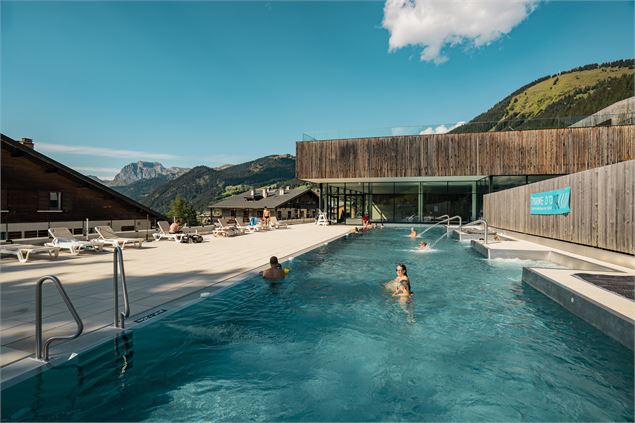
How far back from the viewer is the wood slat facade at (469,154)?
2092cm

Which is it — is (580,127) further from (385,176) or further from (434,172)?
(385,176)

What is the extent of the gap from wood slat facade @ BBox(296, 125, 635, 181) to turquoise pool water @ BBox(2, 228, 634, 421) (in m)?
19.3

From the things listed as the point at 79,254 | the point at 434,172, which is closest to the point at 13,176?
the point at 79,254

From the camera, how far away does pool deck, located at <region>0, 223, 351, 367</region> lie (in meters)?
4.16

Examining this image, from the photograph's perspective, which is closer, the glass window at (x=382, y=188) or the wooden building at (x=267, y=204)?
the glass window at (x=382, y=188)

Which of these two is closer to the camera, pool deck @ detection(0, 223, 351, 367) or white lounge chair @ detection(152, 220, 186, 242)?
pool deck @ detection(0, 223, 351, 367)

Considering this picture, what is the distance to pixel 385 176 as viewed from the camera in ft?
82.4

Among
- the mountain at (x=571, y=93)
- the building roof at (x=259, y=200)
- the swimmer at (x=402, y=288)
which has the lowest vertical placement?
the swimmer at (x=402, y=288)

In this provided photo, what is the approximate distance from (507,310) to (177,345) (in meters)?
5.46

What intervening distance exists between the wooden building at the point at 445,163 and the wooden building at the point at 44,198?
14.1 meters

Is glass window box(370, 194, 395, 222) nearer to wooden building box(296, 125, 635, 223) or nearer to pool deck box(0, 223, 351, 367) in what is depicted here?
wooden building box(296, 125, 635, 223)

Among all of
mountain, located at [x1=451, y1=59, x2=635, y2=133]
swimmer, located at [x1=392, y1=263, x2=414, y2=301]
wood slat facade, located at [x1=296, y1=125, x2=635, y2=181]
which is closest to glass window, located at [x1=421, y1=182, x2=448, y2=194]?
wood slat facade, located at [x1=296, y1=125, x2=635, y2=181]

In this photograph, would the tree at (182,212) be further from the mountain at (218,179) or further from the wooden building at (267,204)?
the mountain at (218,179)

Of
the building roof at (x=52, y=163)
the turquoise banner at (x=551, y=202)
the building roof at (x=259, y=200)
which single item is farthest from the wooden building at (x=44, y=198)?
the building roof at (x=259, y=200)
